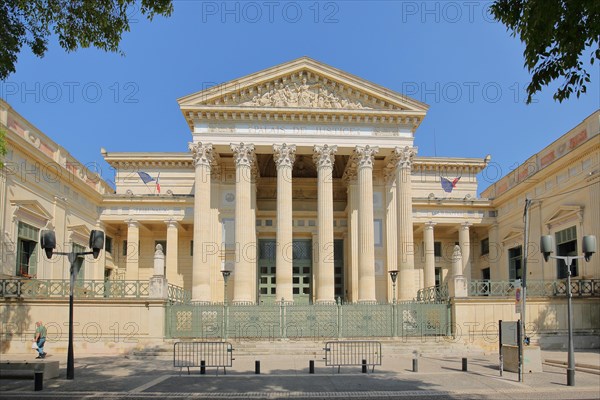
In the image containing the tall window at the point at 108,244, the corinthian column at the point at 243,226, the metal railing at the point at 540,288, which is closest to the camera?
the metal railing at the point at 540,288

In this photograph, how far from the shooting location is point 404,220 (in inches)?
1356

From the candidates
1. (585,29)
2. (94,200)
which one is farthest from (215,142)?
(585,29)

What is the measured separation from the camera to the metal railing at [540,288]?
2717 cm

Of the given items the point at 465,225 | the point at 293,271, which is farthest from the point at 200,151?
the point at 465,225

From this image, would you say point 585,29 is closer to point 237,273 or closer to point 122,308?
point 122,308

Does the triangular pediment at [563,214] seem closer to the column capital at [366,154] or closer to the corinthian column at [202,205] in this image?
the column capital at [366,154]

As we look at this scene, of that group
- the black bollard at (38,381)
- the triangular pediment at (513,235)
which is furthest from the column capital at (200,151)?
the black bollard at (38,381)

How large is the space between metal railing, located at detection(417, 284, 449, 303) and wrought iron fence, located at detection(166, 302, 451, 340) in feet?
5.45

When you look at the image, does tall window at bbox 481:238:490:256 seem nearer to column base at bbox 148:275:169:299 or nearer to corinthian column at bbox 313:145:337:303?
corinthian column at bbox 313:145:337:303

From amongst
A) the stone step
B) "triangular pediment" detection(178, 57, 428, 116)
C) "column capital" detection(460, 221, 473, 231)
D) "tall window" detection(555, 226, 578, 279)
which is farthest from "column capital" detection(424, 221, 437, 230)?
the stone step

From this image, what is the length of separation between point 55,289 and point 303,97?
57.2 feet

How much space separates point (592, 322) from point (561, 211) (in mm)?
7385

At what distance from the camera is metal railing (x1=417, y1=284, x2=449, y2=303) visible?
28.5m

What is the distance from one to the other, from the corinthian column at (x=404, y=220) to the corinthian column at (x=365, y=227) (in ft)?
5.23
